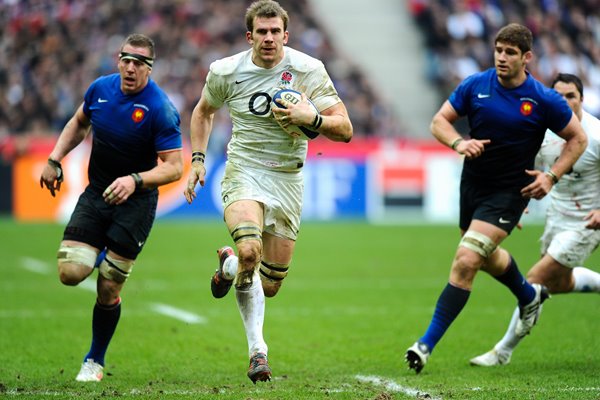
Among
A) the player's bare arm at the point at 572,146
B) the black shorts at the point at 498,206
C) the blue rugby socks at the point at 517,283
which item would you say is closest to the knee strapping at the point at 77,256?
the black shorts at the point at 498,206

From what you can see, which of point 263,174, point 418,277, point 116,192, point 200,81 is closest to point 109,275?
point 116,192

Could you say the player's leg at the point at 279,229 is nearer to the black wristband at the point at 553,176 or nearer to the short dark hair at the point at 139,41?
the short dark hair at the point at 139,41

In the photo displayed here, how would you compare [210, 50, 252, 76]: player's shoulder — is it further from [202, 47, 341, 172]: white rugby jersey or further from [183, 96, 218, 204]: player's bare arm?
[183, 96, 218, 204]: player's bare arm

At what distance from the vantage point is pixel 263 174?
7.91 metres

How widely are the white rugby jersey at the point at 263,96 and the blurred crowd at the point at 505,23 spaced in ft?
76.0

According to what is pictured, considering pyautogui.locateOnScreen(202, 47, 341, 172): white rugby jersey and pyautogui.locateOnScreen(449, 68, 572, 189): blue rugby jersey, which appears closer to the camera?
pyautogui.locateOnScreen(202, 47, 341, 172): white rugby jersey

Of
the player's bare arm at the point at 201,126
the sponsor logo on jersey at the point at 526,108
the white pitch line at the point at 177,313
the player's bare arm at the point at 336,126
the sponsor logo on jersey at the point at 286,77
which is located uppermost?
the sponsor logo on jersey at the point at 286,77

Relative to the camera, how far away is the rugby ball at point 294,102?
7.24 m

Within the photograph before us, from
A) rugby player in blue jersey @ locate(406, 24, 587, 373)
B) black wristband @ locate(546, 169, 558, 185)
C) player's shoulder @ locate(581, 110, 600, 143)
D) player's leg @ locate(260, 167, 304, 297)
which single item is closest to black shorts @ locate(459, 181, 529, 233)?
rugby player in blue jersey @ locate(406, 24, 587, 373)

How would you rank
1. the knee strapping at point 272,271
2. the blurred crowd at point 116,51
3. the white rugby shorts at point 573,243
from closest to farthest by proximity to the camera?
the knee strapping at point 272,271
the white rugby shorts at point 573,243
the blurred crowd at point 116,51

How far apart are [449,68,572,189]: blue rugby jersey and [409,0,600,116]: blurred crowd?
72.5 ft

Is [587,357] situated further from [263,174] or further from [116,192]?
[116,192]

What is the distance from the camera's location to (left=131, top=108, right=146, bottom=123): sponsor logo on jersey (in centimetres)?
831

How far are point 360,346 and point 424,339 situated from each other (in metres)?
1.82
